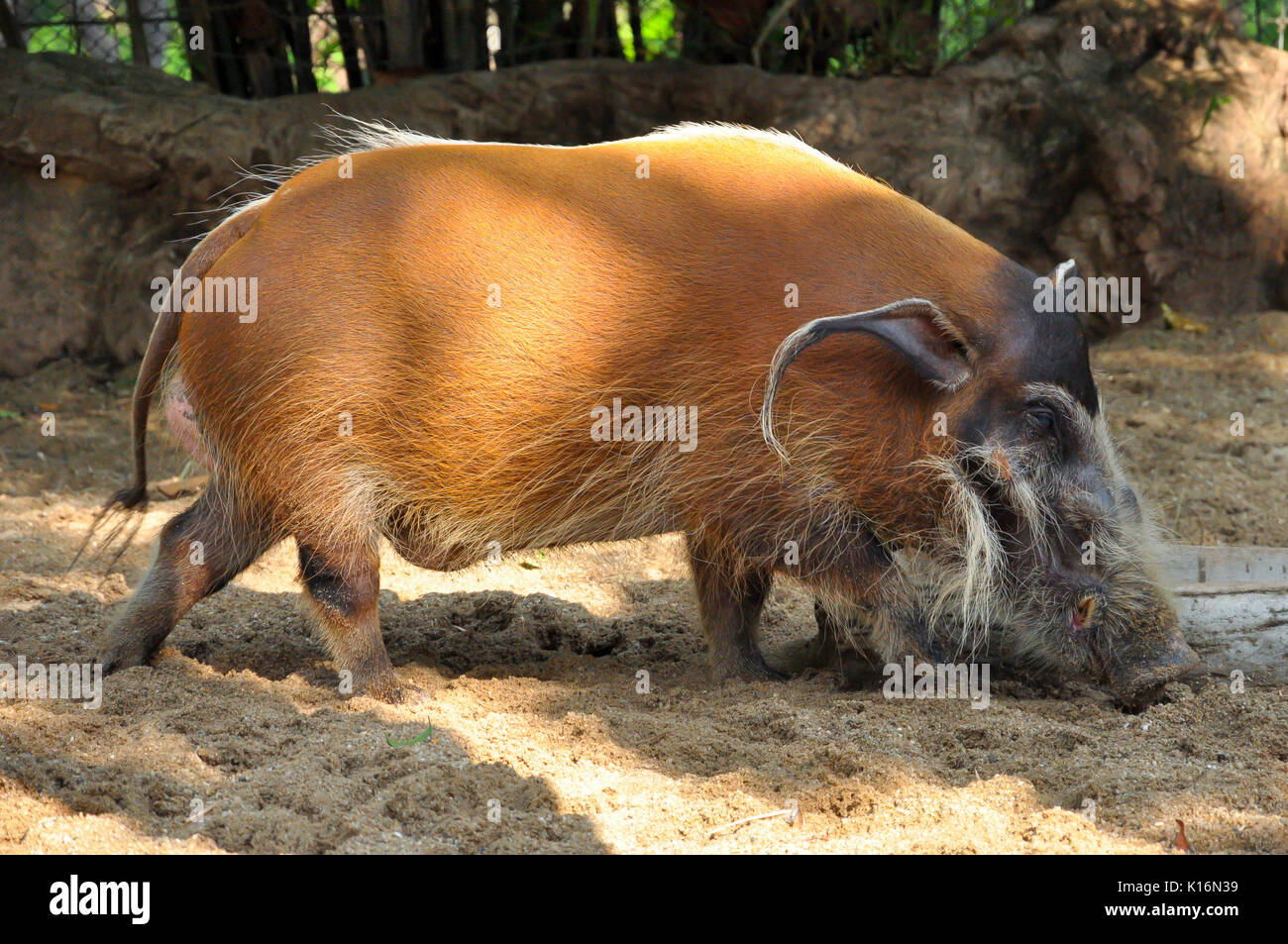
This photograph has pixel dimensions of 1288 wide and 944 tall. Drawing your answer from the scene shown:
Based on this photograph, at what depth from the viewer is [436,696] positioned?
4215 mm

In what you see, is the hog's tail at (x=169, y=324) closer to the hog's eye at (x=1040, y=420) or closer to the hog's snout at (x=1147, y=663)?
the hog's eye at (x=1040, y=420)

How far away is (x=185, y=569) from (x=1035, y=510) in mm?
2872

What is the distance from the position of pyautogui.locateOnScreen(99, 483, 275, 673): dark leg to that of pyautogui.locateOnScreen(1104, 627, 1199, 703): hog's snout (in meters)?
2.85

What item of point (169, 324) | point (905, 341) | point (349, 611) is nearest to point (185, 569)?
point (349, 611)

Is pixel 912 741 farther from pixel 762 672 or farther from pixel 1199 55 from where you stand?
pixel 1199 55

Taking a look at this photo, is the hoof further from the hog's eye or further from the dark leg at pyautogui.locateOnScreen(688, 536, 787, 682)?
the hog's eye

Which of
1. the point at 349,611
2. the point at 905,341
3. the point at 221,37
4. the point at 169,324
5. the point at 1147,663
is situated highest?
the point at 221,37

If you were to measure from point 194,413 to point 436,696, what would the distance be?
125cm

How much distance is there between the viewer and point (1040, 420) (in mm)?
4211

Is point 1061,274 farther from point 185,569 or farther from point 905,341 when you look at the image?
point 185,569

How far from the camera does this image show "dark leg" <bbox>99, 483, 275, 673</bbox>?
436 cm

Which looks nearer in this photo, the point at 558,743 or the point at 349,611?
the point at 558,743

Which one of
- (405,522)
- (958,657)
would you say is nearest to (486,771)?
(405,522)

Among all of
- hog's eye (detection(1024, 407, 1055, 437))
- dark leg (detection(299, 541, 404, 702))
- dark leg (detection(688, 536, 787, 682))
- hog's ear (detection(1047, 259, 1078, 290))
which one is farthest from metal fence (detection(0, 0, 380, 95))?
hog's eye (detection(1024, 407, 1055, 437))
